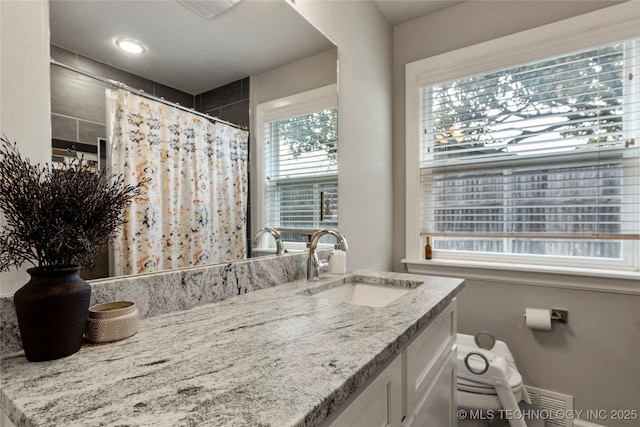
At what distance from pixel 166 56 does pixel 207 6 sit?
0.79 ft

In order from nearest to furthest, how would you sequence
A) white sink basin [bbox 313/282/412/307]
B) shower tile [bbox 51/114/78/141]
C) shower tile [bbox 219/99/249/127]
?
shower tile [bbox 51/114/78/141], shower tile [bbox 219/99/249/127], white sink basin [bbox 313/282/412/307]

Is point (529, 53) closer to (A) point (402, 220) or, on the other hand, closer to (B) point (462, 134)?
(B) point (462, 134)

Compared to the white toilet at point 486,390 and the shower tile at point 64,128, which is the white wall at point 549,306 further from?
the shower tile at point 64,128

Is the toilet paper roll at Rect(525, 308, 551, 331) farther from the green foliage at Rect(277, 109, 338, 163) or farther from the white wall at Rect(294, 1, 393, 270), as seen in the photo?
the green foliage at Rect(277, 109, 338, 163)

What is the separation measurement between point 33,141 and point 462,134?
81.6 inches

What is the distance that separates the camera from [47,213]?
562mm

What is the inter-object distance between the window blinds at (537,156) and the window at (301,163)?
90 centimetres

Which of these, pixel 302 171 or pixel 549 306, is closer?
pixel 302 171

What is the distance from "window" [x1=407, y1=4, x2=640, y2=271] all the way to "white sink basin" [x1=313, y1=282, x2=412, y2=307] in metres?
0.92

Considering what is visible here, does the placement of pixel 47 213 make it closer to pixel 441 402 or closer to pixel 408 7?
pixel 441 402

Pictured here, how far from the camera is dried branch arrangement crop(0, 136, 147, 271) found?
55 centimetres

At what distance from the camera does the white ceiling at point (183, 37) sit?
0.73 meters

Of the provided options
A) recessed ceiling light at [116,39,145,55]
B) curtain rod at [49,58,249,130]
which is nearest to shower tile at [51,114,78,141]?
curtain rod at [49,58,249,130]

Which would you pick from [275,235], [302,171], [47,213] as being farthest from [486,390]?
[47,213]
